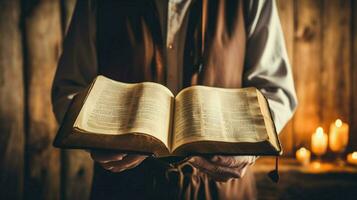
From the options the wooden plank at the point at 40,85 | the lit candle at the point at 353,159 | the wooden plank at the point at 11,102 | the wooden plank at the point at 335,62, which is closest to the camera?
the wooden plank at the point at 11,102

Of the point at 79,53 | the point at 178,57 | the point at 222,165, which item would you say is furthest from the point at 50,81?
the point at 222,165

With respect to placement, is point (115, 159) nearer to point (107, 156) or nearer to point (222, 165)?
point (107, 156)

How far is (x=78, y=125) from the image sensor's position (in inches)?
26.0

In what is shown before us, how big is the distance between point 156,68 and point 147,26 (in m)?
0.13

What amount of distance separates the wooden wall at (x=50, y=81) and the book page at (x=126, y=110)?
103cm

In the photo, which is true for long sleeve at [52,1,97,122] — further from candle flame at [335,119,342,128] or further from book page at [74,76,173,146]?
candle flame at [335,119,342,128]

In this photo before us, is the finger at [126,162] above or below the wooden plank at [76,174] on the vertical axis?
above

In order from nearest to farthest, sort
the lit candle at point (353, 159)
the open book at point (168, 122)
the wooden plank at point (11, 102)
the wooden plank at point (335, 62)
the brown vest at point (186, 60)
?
the open book at point (168, 122)
the brown vest at point (186, 60)
the wooden plank at point (11, 102)
the lit candle at point (353, 159)
the wooden plank at point (335, 62)

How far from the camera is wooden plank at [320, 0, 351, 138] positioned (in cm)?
197

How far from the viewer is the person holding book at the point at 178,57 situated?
1.02 meters

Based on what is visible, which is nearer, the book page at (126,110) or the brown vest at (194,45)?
the book page at (126,110)

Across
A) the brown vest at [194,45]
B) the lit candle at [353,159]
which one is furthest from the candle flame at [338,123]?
the brown vest at [194,45]

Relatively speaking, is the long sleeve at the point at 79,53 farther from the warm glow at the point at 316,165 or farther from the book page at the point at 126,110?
the warm glow at the point at 316,165

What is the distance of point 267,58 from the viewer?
106 cm
